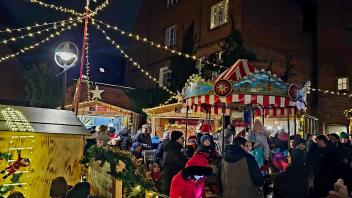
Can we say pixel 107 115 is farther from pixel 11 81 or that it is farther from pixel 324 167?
pixel 324 167

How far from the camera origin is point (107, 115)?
68.4 feet

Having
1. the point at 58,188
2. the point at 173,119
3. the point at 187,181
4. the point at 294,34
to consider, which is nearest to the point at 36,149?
the point at 58,188

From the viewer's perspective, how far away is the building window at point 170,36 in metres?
22.5

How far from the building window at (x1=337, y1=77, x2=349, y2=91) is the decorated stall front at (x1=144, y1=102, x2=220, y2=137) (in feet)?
22.1

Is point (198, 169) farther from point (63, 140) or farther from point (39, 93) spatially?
point (39, 93)

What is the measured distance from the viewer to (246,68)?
32.3 feet

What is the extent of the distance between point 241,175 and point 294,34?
16.3 meters

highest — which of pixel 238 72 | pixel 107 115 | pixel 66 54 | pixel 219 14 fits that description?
pixel 219 14

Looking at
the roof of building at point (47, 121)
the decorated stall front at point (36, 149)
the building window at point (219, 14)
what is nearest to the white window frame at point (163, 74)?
the building window at point (219, 14)

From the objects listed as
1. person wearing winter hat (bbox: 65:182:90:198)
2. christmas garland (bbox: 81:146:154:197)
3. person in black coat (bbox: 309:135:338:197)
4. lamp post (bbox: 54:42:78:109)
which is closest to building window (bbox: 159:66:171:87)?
lamp post (bbox: 54:42:78:109)

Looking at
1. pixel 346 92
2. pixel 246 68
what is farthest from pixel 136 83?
pixel 246 68

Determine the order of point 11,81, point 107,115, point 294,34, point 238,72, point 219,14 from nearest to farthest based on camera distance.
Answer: point 238,72
point 219,14
point 294,34
point 107,115
point 11,81

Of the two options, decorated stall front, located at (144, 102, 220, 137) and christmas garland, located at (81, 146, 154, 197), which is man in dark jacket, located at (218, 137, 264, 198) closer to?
christmas garland, located at (81, 146, 154, 197)

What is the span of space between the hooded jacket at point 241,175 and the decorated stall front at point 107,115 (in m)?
15.6
